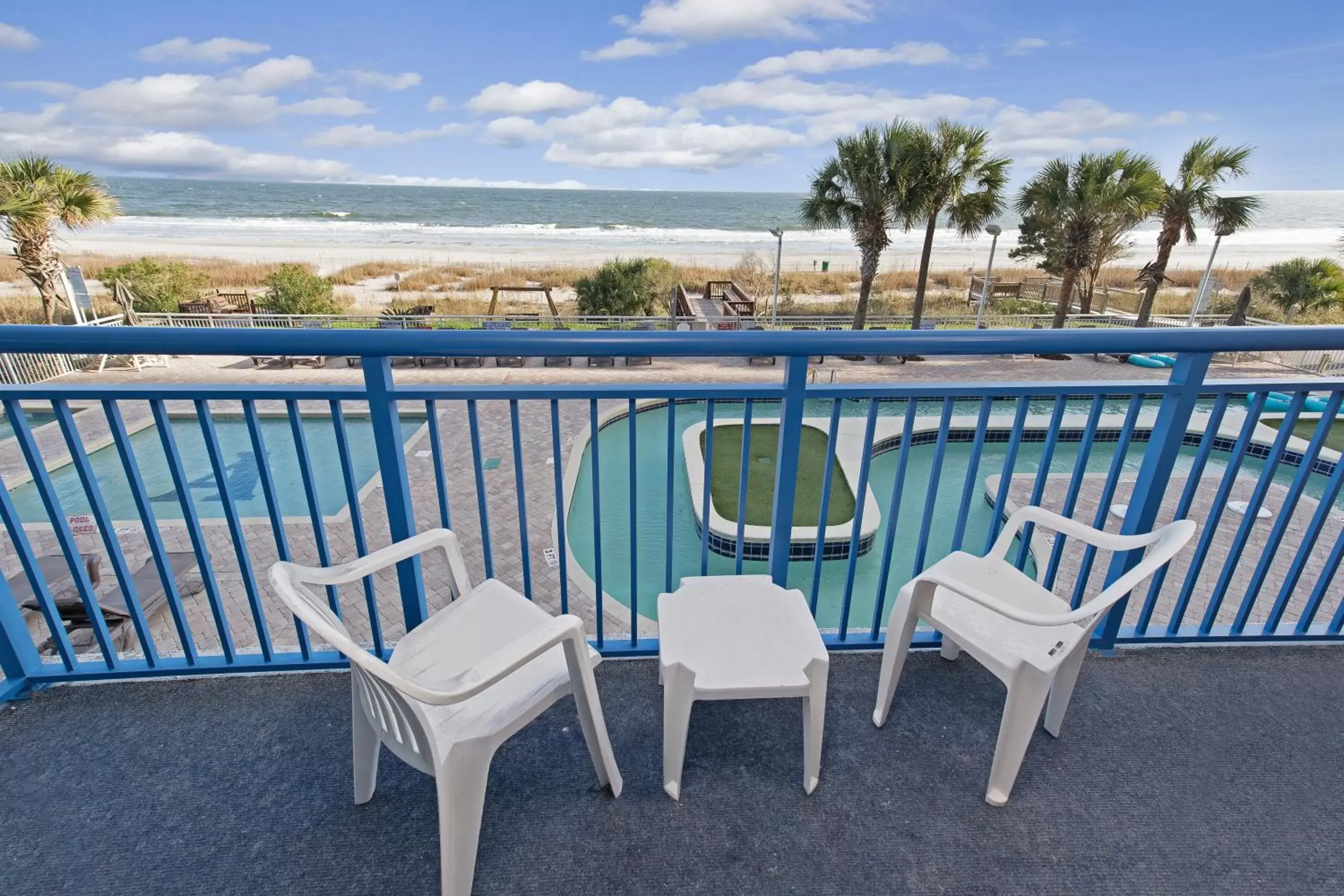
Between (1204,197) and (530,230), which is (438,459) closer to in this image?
(1204,197)

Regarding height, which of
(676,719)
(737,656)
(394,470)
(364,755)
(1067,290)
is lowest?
(1067,290)

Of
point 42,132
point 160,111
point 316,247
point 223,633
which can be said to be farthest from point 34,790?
point 42,132

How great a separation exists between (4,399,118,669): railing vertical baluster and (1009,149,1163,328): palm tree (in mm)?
19033

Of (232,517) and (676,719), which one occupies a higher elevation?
(232,517)

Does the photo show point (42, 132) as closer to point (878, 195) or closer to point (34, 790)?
point (878, 195)

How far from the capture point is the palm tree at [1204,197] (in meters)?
14.5

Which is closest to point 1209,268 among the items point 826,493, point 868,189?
point 868,189

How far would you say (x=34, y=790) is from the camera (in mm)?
1492

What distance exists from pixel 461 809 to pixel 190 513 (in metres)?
1.14

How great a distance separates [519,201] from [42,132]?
45236 mm

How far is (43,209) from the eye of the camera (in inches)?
480

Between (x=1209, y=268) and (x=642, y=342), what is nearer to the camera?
(x=642, y=342)

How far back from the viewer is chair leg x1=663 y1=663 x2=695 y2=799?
1358 millimetres

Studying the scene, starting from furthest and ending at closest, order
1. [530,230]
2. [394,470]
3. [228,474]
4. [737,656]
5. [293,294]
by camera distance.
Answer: [530,230] → [293,294] → [228,474] → [394,470] → [737,656]
